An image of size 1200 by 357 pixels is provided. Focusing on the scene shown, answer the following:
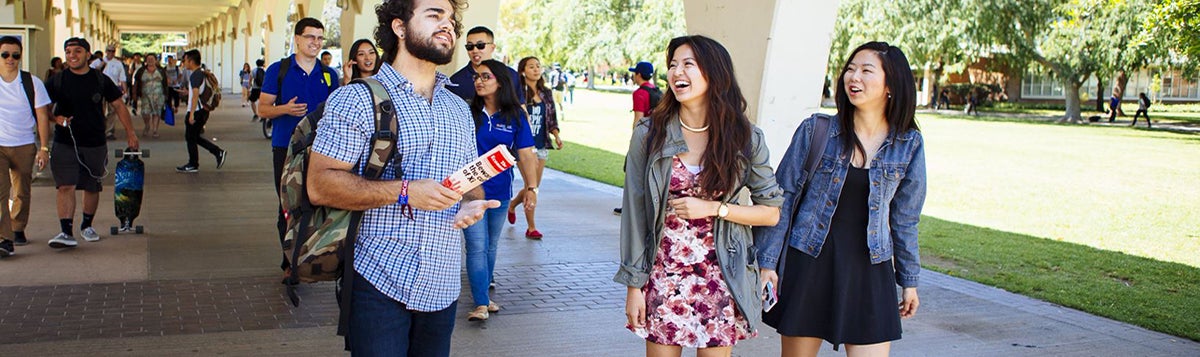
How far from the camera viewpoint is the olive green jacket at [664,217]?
359 cm

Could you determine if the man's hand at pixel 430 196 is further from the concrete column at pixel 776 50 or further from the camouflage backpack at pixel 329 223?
the concrete column at pixel 776 50

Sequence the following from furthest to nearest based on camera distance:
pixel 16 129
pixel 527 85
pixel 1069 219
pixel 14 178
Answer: pixel 1069 219, pixel 527 85, pixel 14 178, pixel 16 129

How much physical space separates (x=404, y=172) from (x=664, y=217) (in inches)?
38.1

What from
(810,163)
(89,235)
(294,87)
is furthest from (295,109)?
(810,163)

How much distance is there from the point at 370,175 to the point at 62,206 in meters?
6.34


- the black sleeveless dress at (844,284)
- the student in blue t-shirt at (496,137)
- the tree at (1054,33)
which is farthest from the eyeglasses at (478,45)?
the tree at (1054,33)

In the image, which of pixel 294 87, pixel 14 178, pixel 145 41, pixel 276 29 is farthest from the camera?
pixel 145 41

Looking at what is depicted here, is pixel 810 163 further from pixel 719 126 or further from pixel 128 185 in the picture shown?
pixel 128 185

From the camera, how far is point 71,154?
8.23 m

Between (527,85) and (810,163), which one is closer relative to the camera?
(810,163)

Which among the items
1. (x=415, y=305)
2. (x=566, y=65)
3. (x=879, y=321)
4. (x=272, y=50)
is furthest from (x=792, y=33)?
(x=566, y=65)

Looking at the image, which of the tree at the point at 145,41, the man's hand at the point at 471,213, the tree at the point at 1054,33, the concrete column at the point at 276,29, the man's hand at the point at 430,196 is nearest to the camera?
the man's hand at the point at 430,196

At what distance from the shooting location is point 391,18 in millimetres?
3154

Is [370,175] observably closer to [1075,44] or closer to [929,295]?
[929,295]
